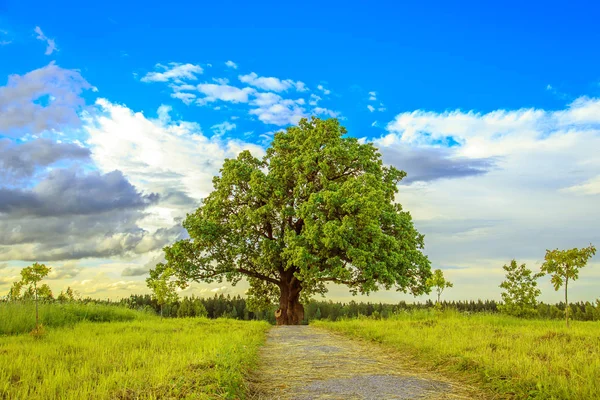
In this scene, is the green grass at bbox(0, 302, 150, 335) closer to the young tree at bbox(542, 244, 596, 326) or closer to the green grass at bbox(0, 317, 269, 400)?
the green grass at bbox(0, 317, 269, 400)

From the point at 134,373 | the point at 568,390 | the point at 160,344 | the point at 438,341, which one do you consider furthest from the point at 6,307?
the point at 568,390

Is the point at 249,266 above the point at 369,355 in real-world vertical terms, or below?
above

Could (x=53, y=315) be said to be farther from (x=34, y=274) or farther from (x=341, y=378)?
(x=341, y=378)

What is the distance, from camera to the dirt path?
6359 millimetres

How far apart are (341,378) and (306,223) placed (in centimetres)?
1708

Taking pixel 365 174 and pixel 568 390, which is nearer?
pixel 568 390

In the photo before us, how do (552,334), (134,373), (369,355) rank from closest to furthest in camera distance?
(134,373), (369,355), (552,334)

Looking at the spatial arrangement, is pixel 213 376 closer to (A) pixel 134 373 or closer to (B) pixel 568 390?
(A) pixel 134 373

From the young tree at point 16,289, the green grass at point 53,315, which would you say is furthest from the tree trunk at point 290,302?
the young tree at point 16,289

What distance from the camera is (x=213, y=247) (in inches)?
1137

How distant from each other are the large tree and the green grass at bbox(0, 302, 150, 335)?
8.01 m

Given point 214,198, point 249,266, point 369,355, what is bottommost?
point 369,355

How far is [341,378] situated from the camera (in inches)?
288

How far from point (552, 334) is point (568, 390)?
7414 millimetres
